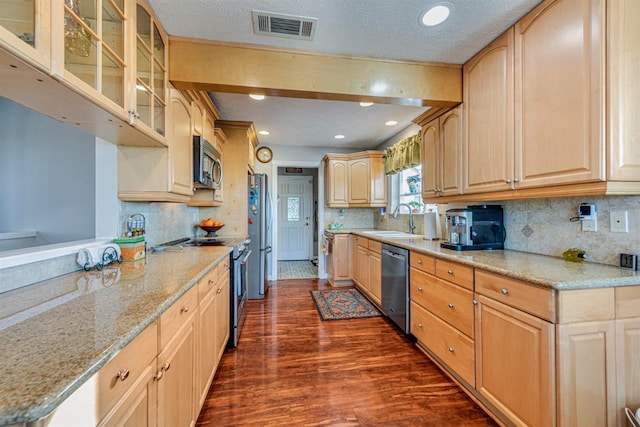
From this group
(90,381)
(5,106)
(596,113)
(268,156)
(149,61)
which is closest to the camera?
(90,381)

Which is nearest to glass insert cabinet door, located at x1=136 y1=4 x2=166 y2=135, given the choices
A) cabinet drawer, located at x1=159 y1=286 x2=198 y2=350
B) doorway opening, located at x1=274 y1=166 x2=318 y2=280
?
cabinet drawer, located at x1=159 y1=286 x2=198 y2=350

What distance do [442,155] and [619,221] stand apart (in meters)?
1.29

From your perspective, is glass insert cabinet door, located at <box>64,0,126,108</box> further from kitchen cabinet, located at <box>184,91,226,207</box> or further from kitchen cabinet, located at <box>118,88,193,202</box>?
kitchen cabinet, located at <box>184,91,226,207</box>

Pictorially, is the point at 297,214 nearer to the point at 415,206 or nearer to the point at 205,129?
the point at 415,206

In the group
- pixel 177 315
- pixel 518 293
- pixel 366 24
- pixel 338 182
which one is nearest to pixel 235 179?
pixel 338 182

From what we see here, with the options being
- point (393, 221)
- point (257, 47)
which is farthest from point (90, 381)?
point (393, 221)

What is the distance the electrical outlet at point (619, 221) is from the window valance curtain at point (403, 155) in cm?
180

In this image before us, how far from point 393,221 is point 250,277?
237cm

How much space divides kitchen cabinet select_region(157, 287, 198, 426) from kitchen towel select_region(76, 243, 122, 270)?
604 mm

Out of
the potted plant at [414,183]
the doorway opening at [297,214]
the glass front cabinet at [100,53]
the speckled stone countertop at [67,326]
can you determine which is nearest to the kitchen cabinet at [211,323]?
the speckled stone countertop at [67,326]

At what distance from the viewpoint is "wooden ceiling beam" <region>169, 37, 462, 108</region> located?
1.93 metres

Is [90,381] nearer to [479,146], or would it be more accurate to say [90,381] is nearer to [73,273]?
[73,273]

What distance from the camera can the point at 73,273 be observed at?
140cm

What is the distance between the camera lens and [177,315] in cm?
117
